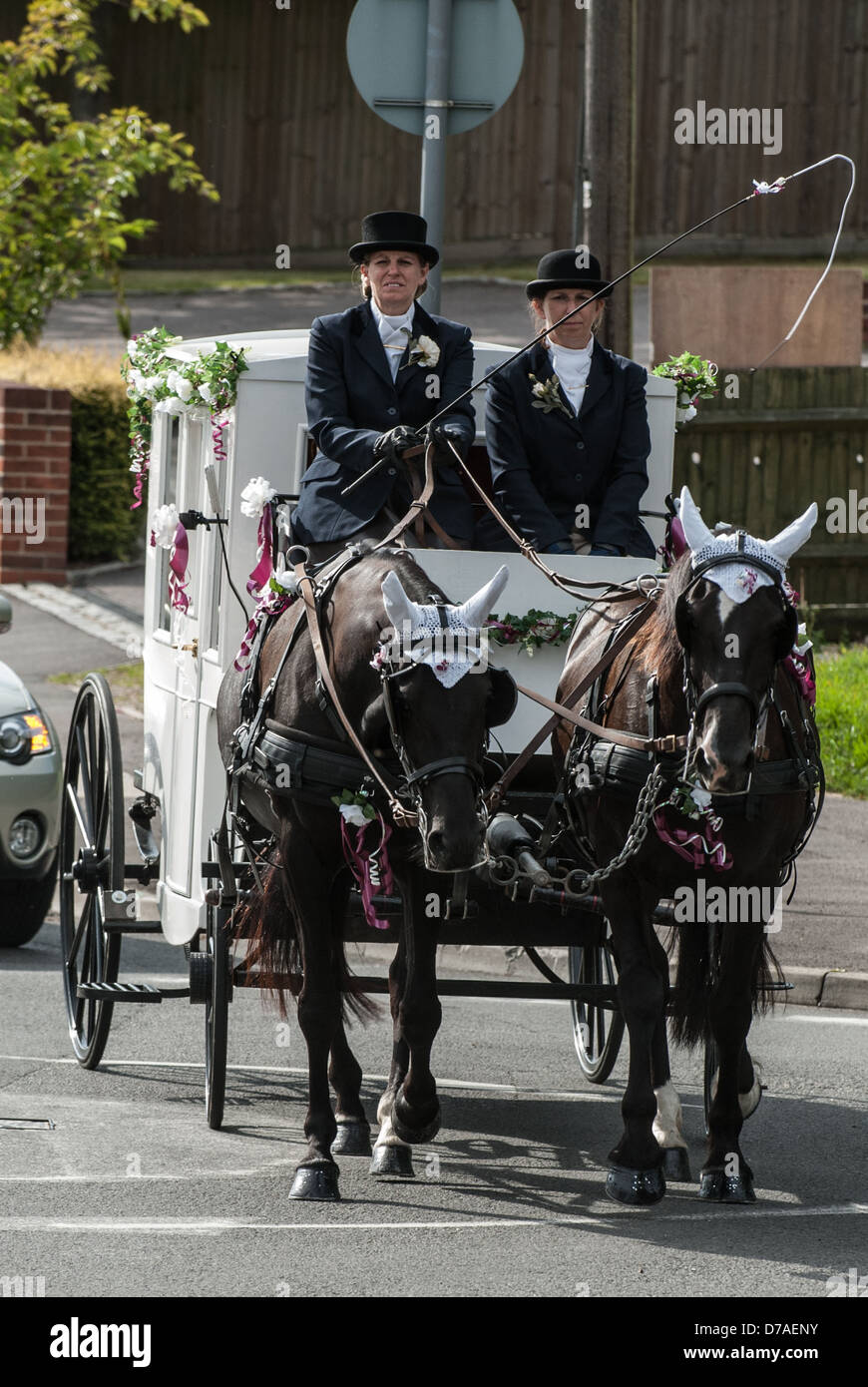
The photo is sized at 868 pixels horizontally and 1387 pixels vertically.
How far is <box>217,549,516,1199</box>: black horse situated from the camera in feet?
16.7

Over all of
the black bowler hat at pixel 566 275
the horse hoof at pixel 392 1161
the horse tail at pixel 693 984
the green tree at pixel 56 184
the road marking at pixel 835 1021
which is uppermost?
the green tree at pixel 56 184

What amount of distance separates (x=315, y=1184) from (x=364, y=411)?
2454 millimetres

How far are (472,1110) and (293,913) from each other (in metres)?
1.23

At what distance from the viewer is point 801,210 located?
26109mm

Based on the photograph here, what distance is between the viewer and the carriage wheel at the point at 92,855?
7.01 metres

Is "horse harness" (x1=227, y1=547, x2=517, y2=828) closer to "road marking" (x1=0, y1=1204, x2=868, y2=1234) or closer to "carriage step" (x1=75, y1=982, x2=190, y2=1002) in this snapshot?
"carriage step" (x1=75, y1=982, x2=190, y2=1002)

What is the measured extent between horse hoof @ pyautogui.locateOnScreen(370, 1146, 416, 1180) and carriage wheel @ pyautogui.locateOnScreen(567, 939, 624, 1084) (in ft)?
4.14

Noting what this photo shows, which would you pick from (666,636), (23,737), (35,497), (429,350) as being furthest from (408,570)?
(35,497)

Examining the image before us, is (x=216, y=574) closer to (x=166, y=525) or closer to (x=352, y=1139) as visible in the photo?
(x=166, y=525)

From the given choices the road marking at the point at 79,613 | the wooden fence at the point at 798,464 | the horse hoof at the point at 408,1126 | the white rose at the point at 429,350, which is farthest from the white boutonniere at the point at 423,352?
the wooden fence at the point at 798,464

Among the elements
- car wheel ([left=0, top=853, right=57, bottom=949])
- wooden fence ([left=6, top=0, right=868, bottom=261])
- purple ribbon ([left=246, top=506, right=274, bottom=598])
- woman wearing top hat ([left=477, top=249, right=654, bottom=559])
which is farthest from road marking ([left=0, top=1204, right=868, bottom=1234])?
wooden fence ([left=6, top=0, right=868, bottom=261])

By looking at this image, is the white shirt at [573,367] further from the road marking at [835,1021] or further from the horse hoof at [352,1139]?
the road marking at [835,1021]

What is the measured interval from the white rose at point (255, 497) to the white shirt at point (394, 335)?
59cm

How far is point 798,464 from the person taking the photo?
14.9 m
